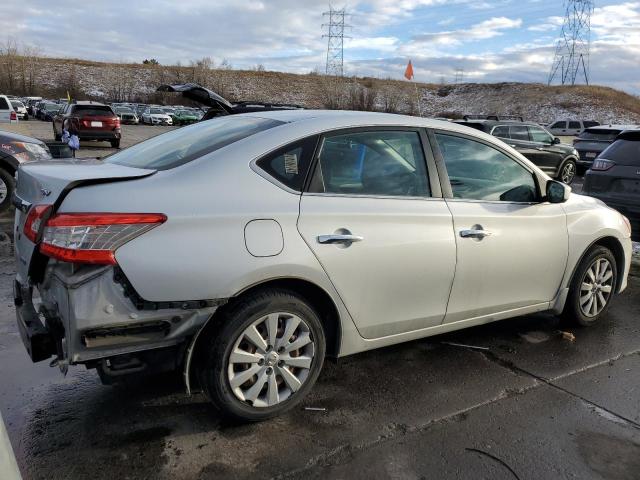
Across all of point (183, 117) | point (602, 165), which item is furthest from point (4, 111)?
point (183, 117)


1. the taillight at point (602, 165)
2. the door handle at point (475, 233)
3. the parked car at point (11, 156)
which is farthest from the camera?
the parked car at point (11, 156)

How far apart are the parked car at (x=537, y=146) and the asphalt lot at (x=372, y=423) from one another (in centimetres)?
1188

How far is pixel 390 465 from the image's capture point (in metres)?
2.71

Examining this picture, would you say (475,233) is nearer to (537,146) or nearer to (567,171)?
(537,146)

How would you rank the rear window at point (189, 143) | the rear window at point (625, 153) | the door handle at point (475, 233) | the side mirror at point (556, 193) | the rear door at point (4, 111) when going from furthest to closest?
the rear door at point (4, 111) → the rear window at point (625, 153) → the side mirror at point (556, 193) → the door handle at point (475, 233) → the rear window at point (189, 143)

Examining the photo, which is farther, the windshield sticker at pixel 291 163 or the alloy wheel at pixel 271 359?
the windshield sticker at pixel 291 163

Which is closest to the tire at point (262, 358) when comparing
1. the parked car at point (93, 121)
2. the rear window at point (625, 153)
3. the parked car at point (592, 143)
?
the rear window at point (625, 153)

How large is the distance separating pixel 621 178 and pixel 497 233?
4.27m

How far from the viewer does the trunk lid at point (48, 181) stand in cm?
269

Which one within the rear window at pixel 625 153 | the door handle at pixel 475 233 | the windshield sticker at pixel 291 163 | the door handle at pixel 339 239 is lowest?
the door handle at pixel 475 233

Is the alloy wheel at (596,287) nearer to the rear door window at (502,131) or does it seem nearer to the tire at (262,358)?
the tire at (262,358)

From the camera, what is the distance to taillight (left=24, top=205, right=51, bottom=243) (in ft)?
8.72

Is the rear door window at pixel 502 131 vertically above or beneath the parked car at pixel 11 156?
above

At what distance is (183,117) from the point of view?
1857 inches
